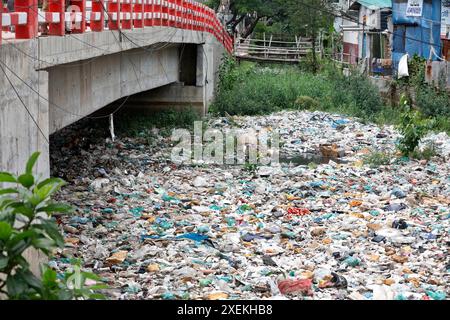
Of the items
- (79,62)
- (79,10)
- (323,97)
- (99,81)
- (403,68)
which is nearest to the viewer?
(79,10)

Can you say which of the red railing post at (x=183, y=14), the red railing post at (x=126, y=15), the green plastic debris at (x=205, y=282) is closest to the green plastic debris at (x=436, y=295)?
the green plastic debris at (x=205, y=282)

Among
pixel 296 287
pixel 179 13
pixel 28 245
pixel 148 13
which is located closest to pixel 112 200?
pixel 148 13

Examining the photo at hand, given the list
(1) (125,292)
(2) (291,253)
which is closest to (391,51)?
(2) (291,253)

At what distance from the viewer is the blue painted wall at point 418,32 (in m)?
28.8

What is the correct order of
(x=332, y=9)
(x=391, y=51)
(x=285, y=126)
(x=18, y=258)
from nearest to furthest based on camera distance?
1. (x=18, y=258)
2. (x=285, y=126)
3. (x=391, y=51)
4. (x=332, y=9)

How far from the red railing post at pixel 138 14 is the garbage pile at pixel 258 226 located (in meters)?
2.99

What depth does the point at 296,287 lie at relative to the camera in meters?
8.95

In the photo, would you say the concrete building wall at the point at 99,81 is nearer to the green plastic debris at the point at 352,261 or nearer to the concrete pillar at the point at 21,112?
the concrete pillar at the point at 21,112

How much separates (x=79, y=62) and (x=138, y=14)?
3.39m

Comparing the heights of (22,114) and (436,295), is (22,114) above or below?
above

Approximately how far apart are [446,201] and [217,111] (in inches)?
509

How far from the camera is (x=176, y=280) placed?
367 inches

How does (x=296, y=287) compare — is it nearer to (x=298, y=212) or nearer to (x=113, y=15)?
(x=298, y=212)

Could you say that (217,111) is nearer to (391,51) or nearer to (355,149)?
(355,149)
